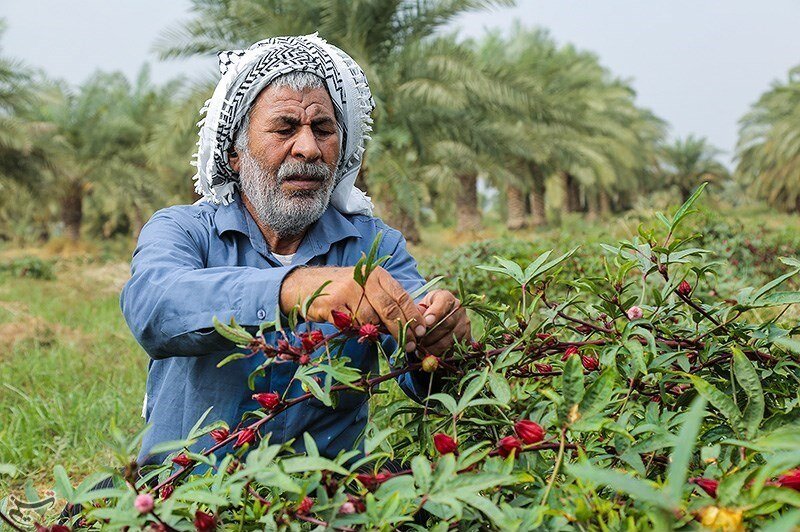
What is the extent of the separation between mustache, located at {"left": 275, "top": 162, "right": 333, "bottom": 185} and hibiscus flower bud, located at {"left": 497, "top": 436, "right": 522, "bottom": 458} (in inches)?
48.3

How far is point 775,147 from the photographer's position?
2156cm

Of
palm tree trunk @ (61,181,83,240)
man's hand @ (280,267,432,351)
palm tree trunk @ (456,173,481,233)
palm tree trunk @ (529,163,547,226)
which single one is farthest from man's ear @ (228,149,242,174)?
palm tree trunk @ (529,163,547,226)

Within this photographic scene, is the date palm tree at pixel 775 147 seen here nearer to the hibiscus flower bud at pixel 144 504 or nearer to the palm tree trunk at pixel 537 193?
the palm tree trunk at pixel 537 193

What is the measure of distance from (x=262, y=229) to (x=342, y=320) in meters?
1.07

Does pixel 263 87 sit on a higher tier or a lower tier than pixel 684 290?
higher

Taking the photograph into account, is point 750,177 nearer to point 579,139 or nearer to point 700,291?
point 579,139

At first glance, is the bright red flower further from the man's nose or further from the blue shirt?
the man's nose

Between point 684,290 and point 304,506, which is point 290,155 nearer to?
point 684,290

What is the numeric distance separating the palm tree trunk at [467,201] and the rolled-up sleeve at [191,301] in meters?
16.6

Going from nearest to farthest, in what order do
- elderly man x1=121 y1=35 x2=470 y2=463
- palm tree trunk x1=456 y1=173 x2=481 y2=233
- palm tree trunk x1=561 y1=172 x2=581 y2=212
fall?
elderly man x1=121 y1=35 x2=470 y2=463, palm tree trunk x1=456 y1=173 x2=481 y2=233, palm tree trunk x1=561 y1=172 x2=581 y2=212

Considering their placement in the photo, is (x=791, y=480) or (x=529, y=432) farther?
(x=529, y=432)

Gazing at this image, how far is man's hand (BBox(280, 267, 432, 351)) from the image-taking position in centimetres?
109

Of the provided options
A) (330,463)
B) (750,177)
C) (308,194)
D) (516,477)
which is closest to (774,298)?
(516,477)

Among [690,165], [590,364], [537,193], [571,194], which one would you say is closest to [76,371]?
[590,364]
